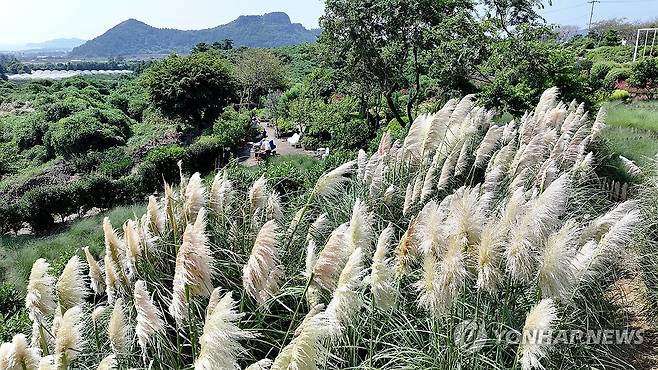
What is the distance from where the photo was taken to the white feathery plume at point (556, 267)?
89.5 inches

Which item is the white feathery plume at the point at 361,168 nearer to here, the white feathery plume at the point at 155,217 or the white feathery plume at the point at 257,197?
the white feathery plume at the point at 257,197

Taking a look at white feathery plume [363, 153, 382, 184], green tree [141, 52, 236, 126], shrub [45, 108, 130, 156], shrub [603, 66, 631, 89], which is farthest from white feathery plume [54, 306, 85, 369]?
shrub [45, 108, 130, 156]

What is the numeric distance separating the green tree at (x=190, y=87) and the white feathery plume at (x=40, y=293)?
3205 cm

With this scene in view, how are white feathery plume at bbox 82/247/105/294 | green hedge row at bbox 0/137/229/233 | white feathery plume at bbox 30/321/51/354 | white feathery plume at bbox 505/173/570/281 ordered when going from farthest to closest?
green hedge row at bbox 0/137/229/233, white feathery plume at bbox 82/247/105/294, white feathery plume at bbox 30/321/51/354, white feathery plume at bbox 505/173/570/281

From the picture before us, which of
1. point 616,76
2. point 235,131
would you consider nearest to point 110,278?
point 235,131

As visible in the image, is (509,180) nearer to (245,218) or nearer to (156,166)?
(245,218)

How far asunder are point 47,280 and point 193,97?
3265cm

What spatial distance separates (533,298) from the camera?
2959 mm

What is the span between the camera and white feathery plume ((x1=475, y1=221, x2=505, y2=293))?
2398 mm

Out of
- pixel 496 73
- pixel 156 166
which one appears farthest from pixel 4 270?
pixel 496 73

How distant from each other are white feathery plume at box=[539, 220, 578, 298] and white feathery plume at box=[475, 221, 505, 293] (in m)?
0.20

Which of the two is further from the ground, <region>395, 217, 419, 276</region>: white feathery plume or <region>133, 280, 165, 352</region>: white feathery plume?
<region>395, 217, 419, 276</region>: white feathery plume

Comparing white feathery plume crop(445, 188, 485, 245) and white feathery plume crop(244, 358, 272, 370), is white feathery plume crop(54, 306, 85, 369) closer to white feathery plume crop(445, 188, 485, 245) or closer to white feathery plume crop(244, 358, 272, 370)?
white feathery plume crop(244, 358, 272, 370)

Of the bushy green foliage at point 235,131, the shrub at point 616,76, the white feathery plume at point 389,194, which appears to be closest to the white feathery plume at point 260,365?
the white feathery plume at point 389,194
